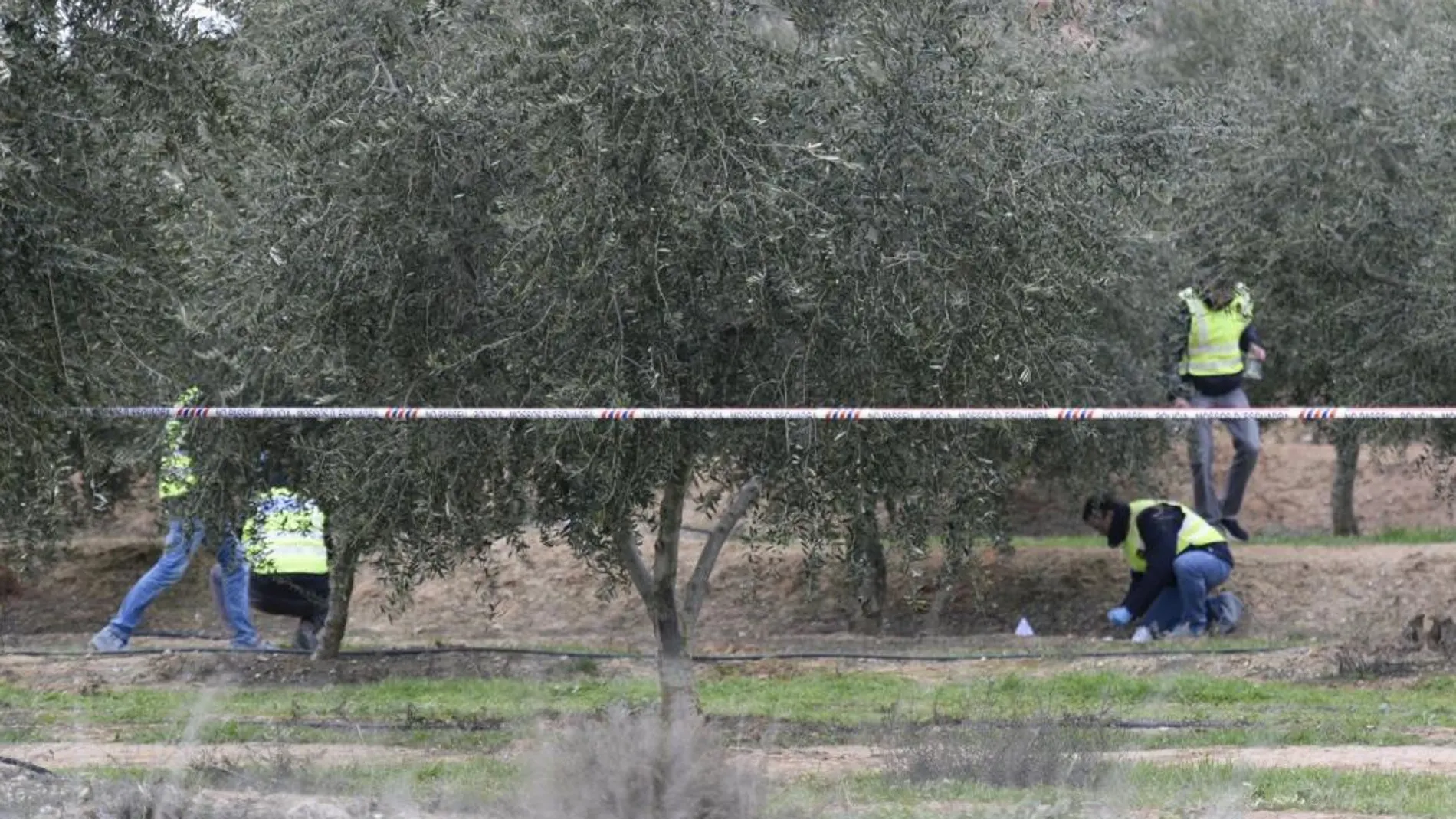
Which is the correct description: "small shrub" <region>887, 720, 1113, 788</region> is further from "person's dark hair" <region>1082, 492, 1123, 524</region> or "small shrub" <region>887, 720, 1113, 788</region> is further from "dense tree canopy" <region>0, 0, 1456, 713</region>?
"person's dark hair" <region>1082, 492, 1123, 524</region>

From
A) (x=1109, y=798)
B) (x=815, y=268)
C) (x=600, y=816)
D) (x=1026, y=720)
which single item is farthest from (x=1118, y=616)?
(x=600, y=816)

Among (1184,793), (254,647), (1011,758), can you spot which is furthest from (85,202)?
(254,647)

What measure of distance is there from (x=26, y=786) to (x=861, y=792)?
2885 millimetres

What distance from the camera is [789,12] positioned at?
8.80 meters

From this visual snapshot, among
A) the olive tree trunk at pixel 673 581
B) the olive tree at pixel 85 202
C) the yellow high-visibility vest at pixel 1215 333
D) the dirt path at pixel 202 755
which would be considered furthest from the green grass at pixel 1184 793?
the yellow high-visibility vest at pixel 1215 333

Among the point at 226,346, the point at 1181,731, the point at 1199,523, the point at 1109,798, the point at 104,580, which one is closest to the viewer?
the point at 1109,798

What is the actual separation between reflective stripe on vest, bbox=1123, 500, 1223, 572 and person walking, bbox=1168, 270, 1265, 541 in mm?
762

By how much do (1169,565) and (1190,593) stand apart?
0.24 meters

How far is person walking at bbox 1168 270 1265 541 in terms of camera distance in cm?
1488

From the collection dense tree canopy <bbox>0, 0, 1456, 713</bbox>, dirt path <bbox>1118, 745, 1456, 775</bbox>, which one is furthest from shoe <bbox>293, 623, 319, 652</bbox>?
dirt path <bbox>1118, 745, 1456, 775</bbox>

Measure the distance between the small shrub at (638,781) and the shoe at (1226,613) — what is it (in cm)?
923

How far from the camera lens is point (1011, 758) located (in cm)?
777

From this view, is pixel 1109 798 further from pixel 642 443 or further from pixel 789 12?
pixel 789 12

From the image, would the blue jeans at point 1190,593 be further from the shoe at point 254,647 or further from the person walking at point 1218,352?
the shoe at point 254,647
